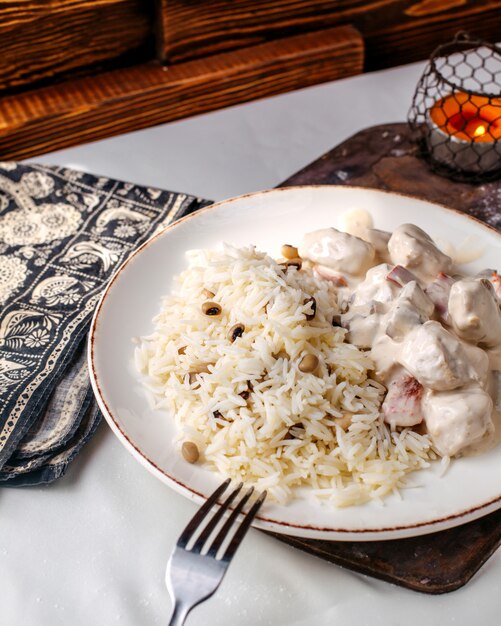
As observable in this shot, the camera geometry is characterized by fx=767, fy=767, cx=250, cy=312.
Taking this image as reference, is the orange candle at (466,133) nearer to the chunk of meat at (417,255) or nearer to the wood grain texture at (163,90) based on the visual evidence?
the chunk of meat at (417,255)

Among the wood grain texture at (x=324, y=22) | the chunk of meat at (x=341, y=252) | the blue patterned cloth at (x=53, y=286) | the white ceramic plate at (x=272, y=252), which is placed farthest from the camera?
the wood grain texture at (x=324, y=22)

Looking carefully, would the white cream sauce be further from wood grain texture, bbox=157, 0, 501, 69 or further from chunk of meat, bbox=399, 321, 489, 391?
wood grain texture, bbox=157, 0, 501, 69

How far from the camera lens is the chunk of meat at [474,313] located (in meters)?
1.52

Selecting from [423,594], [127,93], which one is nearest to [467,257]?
[423,594]

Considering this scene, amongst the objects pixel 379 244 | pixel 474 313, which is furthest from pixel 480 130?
pixel 474 313

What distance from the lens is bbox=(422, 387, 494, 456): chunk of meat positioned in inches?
55.8

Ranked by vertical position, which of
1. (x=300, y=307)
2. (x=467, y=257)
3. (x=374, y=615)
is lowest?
(x=374, y=615)

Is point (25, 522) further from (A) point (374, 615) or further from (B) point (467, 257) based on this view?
(B) point (467, 257)

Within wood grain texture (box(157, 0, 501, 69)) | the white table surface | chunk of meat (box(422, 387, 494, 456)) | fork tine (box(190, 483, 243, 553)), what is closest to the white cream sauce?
chunk of meat (box(422, 387, 494, 456))

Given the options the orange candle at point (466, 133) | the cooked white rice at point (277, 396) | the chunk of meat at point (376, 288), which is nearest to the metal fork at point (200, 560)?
the cooked white rice at point (277, 396)

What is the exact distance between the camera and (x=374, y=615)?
53.1 inches

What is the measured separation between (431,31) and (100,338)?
268 cm

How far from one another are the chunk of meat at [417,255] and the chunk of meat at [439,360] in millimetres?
255

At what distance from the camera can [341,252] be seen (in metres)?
1.76
